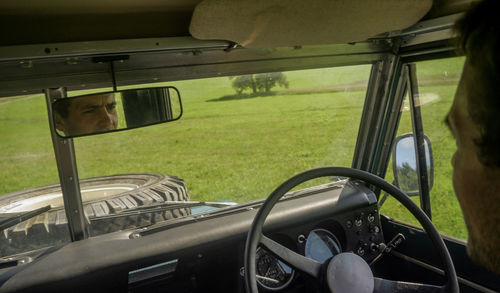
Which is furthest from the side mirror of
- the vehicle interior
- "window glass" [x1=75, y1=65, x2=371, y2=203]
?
"window glass" [x1=75, y1=65, x2=371, y2=203]

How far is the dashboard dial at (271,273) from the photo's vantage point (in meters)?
2.38

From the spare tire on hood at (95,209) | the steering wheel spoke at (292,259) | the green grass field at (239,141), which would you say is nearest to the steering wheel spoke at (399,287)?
the steering wheel spoke at (292,259)

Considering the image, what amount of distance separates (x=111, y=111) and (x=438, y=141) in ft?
7.68

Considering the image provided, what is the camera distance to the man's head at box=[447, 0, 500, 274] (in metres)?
1.09

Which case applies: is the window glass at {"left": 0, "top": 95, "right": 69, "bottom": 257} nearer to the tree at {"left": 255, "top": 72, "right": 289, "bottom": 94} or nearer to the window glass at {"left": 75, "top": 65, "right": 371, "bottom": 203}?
the window glass at {"left": 75, "top": 65, "right": 371, "bottom": 203}

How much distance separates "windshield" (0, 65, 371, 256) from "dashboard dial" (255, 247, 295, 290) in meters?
0.63

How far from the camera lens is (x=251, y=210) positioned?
2.70m

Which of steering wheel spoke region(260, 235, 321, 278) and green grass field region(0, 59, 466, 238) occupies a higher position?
green grass field region(0, 59, 466, 238)

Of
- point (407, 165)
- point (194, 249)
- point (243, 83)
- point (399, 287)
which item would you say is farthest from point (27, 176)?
point (407, 165)

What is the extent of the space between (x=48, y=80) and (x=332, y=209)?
1.83 m

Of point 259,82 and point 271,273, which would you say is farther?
point 259,82

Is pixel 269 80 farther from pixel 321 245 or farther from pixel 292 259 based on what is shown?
pixel 292 259

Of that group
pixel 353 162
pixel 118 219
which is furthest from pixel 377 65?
pixel 118 219

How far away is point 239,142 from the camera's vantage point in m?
3.54
